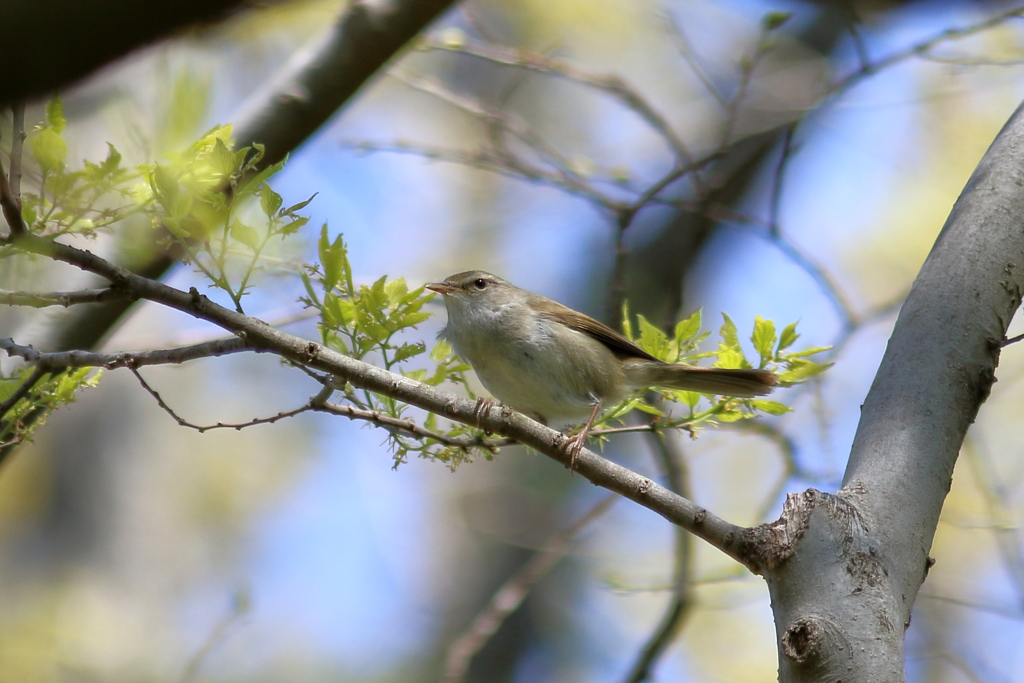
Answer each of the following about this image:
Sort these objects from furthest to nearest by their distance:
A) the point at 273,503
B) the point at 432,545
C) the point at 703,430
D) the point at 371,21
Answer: the point at 273,503
the point at 432,545
the point at 371,21
the point at 703,430

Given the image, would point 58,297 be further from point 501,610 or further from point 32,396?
point 501,610

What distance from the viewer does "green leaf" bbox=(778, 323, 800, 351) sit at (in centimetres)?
254

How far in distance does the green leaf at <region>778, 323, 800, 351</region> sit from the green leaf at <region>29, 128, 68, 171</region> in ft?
6.56

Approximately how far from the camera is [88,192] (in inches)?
76.1

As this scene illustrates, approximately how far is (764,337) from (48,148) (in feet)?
6.46

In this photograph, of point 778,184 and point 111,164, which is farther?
point 778,184

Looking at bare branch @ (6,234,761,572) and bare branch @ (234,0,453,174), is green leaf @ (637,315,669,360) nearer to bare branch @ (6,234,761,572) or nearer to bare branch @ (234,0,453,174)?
bare branch @ (6,234,761,572)

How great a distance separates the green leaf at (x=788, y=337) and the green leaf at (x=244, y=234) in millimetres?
1577

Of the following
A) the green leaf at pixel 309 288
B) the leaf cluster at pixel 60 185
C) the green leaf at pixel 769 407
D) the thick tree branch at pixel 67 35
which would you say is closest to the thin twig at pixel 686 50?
the green leaf at pixel 769 407

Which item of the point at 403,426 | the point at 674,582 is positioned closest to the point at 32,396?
the point at 403,426

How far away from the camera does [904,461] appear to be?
2.00 metres

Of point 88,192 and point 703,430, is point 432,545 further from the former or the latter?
point 88,192

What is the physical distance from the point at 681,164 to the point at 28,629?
22.4ft

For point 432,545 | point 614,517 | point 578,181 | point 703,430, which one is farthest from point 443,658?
point 703,430
